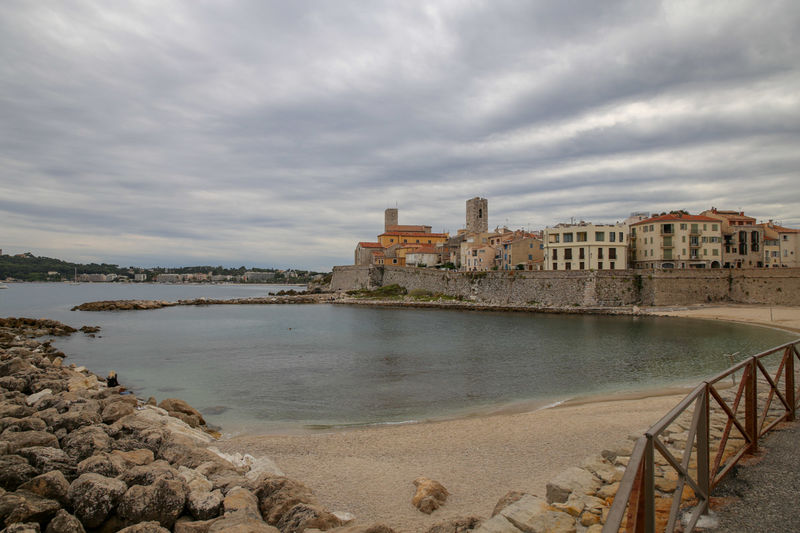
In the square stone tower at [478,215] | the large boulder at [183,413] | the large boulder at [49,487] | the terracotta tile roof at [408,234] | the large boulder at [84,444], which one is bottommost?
the large boulder at [183,413]

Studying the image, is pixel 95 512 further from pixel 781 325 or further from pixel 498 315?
pixel 498 315

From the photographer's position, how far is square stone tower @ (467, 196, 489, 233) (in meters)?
89.6

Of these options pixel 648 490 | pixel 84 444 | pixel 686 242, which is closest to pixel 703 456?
pixel 648 490

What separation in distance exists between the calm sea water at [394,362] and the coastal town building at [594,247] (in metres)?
12.1

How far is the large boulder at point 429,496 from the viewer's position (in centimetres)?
661

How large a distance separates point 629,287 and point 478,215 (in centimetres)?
4609

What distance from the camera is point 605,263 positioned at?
5031 cm

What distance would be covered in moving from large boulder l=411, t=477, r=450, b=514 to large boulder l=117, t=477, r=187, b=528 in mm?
3273

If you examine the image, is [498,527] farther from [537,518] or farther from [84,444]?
[84,444]

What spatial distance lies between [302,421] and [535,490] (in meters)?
7.60

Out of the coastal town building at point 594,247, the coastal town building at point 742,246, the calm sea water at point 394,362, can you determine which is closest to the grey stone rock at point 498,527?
the calm sea water at point 394,362

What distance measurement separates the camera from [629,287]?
46.1 meters

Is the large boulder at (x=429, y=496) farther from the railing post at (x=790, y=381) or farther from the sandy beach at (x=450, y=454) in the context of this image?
the railing post at (x=790, y=381)

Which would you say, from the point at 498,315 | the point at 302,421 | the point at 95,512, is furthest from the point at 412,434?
the point at 498,315
